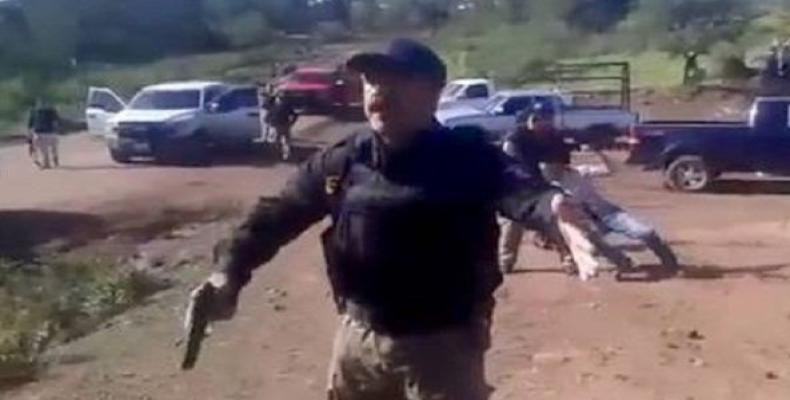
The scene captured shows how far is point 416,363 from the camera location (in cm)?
526

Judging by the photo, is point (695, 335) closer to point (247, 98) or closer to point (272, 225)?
point (272, 225)

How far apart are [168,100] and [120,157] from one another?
1.57 m

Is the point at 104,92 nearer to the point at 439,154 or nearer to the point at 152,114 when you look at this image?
the point at 152,114

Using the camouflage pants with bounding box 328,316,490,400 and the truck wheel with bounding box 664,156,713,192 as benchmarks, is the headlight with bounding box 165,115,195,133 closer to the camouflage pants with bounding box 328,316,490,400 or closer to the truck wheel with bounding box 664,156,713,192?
the truck wheel with bounding box 664,156,713,192

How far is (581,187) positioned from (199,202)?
668 inches

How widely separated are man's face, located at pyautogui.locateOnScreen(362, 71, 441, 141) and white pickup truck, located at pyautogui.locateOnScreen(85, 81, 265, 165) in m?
34.1

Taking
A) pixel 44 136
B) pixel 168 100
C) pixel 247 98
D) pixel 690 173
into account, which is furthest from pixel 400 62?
pixel 247 98

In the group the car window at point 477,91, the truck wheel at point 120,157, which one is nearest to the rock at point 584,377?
the truck wheel at point 120,157

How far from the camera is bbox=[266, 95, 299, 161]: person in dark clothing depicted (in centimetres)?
3991

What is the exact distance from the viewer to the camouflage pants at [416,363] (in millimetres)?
5258

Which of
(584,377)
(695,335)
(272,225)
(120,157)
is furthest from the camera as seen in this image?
(120,157)

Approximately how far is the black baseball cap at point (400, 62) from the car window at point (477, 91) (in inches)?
1581

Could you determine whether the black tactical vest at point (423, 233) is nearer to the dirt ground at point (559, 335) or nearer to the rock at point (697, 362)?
the dirt ground at point (559, 335)

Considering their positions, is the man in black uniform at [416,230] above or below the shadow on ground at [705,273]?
above
